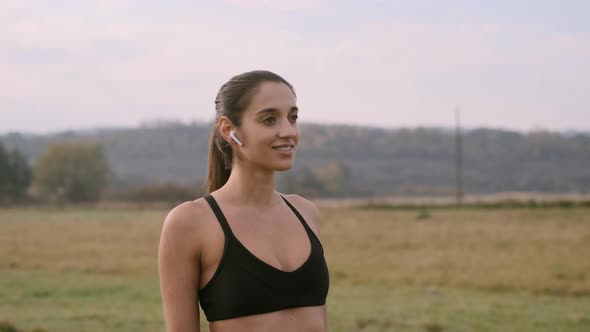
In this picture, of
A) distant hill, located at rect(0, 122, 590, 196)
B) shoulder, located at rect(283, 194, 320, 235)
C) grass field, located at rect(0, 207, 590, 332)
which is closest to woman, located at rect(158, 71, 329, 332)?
shoulder, located at rect(283, 194, 320, 235)

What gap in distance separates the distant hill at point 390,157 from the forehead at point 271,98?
317ft

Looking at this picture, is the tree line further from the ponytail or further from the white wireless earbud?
the white wireless earbud

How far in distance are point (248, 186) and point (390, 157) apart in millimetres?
130843

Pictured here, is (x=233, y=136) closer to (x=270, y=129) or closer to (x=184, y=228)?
(x=270, y=129)

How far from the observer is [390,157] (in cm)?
13300

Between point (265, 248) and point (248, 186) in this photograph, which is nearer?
point (265, 248)

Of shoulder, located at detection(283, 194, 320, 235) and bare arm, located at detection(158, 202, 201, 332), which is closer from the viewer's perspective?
bare arm, located at detection(158, 202, 201, 332)

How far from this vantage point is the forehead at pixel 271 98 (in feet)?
Answer: 9.39

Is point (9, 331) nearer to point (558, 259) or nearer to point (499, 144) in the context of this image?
point (558, 259)

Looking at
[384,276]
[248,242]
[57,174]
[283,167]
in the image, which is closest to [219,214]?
[248,242]

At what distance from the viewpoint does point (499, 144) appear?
13562 cm

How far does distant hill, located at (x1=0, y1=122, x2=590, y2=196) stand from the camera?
374 ft

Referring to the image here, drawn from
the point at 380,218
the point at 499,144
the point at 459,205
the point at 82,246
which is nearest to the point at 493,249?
the point at 82,246

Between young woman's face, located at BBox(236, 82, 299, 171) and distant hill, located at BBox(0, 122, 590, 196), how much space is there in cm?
9650
